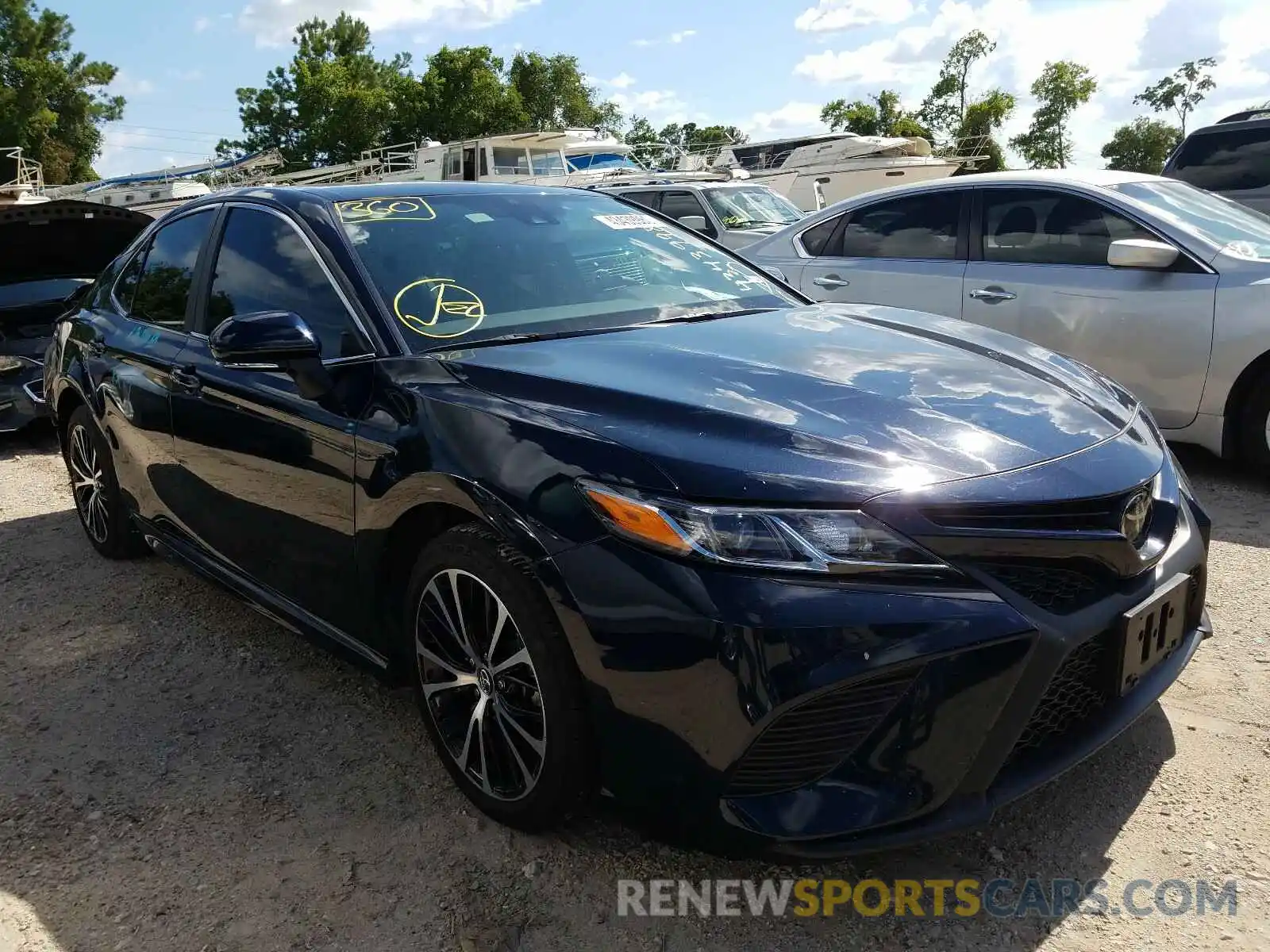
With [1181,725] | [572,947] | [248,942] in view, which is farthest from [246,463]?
[1181,725]

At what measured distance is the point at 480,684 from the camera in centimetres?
239

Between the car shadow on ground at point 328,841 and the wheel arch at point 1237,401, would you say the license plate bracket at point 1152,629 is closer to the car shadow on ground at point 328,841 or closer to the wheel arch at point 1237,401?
the car shadow on ground at point 328,841

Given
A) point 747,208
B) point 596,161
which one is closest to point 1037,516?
point 747,208

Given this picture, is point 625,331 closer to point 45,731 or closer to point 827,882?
point 827,882

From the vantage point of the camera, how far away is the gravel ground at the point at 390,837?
2.12 metres

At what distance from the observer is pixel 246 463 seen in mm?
3049

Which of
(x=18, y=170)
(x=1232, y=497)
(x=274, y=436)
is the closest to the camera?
(x=274, y=436)

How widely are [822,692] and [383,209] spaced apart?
2063 millimetres

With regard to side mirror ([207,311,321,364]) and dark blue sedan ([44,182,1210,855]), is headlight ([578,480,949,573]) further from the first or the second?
side mirror ([207,311,321,364])

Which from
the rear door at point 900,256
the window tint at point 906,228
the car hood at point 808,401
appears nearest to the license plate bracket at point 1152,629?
the car hood at point 808,401

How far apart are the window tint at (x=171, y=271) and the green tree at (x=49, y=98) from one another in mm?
57535

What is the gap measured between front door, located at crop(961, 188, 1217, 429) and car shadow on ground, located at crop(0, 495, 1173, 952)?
2667 millimetres

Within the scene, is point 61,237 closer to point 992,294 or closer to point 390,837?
point 390,837

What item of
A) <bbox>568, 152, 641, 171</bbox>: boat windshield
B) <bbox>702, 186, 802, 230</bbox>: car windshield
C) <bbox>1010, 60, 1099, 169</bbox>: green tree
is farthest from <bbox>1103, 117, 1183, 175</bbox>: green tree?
<bbox>702, 186, 802, 230</bbox>: car windshield
